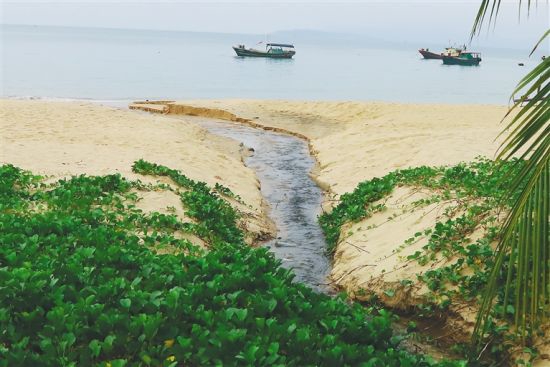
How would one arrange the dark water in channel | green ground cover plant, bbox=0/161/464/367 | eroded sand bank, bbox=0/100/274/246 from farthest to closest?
1. eroded sand bank, bbox=0/100/274/246
2. the dark water in channel
3. green ground cover plant, bbox=0/161/464/367

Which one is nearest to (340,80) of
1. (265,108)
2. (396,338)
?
(265,108)

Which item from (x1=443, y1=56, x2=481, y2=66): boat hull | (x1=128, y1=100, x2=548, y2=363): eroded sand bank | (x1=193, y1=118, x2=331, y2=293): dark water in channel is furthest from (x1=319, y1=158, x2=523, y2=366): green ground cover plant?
(x1=443, y1=56, x2=481, y2=66): boat hull

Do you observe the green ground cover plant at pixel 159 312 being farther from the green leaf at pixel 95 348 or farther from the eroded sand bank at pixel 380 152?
the eroded sand bank at pixel 380 152

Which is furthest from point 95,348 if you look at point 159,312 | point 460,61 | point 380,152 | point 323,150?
point 460,61

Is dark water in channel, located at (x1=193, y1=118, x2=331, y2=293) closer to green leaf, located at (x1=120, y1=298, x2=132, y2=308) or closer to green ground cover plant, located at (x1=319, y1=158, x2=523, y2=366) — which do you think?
green ground cover plant, located at (x1=319, y1=158, x2=523, y2=366)

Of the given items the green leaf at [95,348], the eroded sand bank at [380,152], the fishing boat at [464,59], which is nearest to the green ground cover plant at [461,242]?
the eroded sand bank at [380,152]

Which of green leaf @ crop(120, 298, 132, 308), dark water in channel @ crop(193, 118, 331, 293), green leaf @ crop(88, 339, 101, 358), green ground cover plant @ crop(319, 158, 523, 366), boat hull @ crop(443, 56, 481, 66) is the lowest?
dark water in channel @ crop(193, 118, 331, 293)

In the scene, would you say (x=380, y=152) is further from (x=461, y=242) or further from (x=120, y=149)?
(x=461, y=242)
